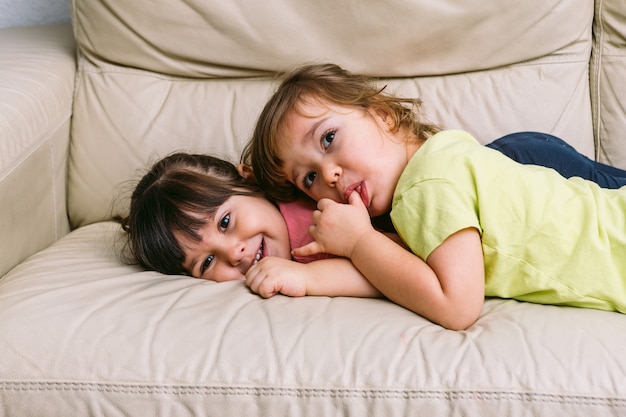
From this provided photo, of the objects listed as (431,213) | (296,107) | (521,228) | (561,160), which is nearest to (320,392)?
(431,213)

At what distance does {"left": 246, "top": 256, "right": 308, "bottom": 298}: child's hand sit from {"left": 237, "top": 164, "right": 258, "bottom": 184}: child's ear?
290 millimetres

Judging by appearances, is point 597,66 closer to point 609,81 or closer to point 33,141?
point 609,81

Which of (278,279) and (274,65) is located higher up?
(274,65)

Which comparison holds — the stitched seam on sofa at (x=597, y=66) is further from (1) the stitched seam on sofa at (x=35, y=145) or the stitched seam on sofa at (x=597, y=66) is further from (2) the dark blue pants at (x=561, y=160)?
(1) the stitched seam on sofa at (x=35, y=145)

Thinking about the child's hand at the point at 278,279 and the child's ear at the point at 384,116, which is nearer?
the child's hand at the point at 278,279

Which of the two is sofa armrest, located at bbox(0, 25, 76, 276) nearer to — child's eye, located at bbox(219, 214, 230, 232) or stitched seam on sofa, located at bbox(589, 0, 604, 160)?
child's eye, located at bbox(219, 214, 230, 232)

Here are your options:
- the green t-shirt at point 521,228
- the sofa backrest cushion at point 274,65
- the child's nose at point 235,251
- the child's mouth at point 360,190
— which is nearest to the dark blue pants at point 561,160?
the sofa backrest cushion at point 274,65

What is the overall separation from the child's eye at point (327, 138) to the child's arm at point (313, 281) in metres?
0.24

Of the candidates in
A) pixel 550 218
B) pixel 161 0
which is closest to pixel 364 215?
pixel 550 218

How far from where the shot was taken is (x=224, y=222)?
1.46 metres

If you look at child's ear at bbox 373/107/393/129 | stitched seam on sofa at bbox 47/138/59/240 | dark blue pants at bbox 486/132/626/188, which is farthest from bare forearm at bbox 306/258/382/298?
stitched seam on sofa at bbox 47/138/59/240

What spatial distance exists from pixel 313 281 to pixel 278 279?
2.6 inches

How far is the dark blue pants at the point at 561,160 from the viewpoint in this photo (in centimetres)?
158

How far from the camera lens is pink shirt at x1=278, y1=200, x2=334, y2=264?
1519mm
